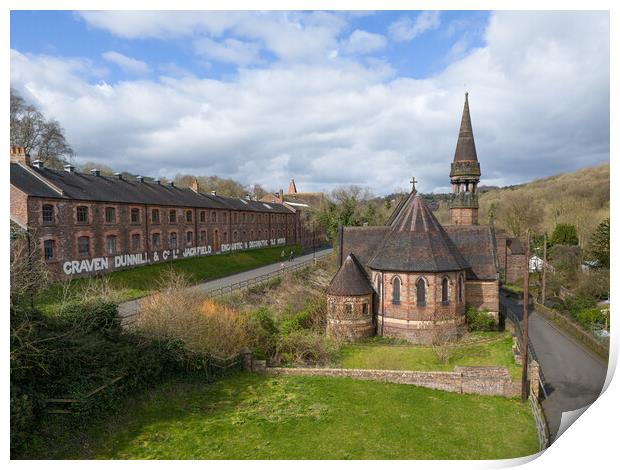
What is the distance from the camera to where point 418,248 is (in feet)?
79.2

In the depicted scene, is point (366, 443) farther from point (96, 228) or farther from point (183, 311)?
point (96, 228)

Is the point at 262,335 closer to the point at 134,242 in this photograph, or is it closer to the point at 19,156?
the point at 134,242

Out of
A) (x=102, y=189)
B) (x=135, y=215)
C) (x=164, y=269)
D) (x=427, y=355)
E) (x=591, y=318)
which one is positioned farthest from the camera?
(x=164, y=269)

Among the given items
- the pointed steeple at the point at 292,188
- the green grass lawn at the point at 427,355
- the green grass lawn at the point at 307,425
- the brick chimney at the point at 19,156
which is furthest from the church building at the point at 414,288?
the pointed steeple at the point at 292,188

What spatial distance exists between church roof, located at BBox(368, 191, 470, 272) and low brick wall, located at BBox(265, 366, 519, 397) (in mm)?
7016

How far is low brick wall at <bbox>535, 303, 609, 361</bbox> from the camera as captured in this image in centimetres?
2280

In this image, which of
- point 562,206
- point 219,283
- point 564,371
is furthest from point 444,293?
point 562,206

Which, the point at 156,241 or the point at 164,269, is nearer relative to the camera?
the point at 164,269

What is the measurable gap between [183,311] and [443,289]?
590 inches

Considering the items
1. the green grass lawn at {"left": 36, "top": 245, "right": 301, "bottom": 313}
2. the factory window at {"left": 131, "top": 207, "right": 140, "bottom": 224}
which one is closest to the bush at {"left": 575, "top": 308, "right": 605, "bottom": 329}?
the green grass lawn at {"left": 36, "top": 245, "right": 301, "bottom": 313}

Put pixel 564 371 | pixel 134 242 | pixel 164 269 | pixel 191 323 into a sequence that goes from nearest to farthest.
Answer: pixel 191 323 < pixel 564 371 < pixel 134 242 < pixel 164 269

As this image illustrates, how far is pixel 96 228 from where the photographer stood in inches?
1218

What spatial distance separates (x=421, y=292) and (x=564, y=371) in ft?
26.6

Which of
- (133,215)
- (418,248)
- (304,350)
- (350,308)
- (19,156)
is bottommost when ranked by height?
(304,350)
